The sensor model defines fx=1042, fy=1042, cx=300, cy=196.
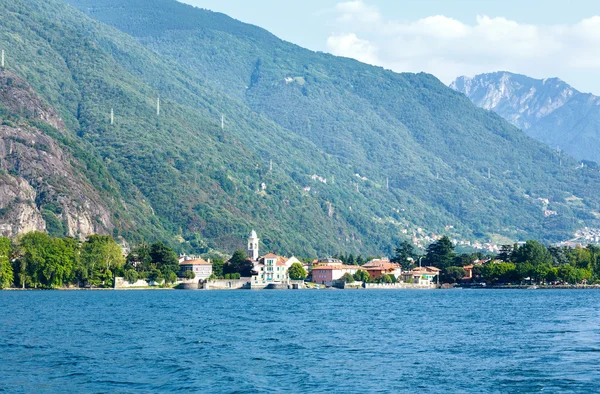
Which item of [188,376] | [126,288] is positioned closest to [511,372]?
[188,376]

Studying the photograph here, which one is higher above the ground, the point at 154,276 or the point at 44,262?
the point at 44,262

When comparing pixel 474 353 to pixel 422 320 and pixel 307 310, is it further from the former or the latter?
pixel 307 310

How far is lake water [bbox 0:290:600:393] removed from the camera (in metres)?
51.1

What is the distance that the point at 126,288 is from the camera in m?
182

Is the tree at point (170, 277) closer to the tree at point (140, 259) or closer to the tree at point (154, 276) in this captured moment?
the tree at point (154, 276)

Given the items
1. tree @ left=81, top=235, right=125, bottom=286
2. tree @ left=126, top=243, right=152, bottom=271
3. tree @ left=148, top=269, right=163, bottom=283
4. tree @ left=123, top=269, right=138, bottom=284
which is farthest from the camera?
tree @ left=126, top=243, right=152, bottom=271

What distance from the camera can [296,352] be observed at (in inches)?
2489

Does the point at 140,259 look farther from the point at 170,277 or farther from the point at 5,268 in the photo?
the point at 5,268

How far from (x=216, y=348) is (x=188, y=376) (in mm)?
11826

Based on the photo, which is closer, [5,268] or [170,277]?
[5,268]

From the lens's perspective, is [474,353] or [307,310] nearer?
[474,353]

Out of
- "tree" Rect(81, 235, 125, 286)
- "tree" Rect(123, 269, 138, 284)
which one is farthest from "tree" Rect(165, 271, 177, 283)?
"tree" Rect(81, 235, 125, 286)

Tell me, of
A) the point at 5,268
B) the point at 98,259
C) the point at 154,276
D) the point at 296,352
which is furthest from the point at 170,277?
the point at 296,352

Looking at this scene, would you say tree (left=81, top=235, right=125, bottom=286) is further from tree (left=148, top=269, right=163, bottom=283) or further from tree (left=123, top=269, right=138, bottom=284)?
tree (left=148, top=269, right=163, bottom=283)
